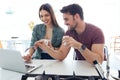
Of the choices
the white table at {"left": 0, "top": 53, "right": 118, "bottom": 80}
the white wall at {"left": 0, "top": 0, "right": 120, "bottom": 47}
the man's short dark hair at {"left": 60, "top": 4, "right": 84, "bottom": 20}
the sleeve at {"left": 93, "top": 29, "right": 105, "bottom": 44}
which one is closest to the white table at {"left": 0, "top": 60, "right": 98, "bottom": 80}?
the white table at {"left": 0, "top": 53, "right": 118, "bottom": 80}

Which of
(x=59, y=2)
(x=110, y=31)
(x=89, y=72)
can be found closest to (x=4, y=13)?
(x=59, y=2)

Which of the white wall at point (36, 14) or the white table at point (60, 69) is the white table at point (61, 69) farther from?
the white wall at point (36, 14)

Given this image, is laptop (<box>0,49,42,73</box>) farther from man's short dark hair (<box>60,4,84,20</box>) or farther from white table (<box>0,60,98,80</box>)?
man's short dark hair (<box>60,4,84,20</box>)

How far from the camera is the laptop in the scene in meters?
1.37

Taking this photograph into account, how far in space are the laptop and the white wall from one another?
318cm

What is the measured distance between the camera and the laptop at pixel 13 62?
4.49ft

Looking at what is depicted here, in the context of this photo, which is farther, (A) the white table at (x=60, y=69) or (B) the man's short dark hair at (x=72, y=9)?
A: (B) the man's short dark hair at (x=72, y=9)

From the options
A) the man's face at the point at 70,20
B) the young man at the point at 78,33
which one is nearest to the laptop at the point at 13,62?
the young man at the point at 78,33

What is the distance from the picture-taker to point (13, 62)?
4.65 ft

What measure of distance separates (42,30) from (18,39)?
1908 millimetres

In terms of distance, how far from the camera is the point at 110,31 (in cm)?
473

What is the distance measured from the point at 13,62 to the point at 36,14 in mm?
3357

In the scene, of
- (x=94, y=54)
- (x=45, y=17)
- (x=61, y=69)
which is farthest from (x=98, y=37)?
(x=45, y=17)

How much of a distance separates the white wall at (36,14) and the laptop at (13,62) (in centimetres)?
318
